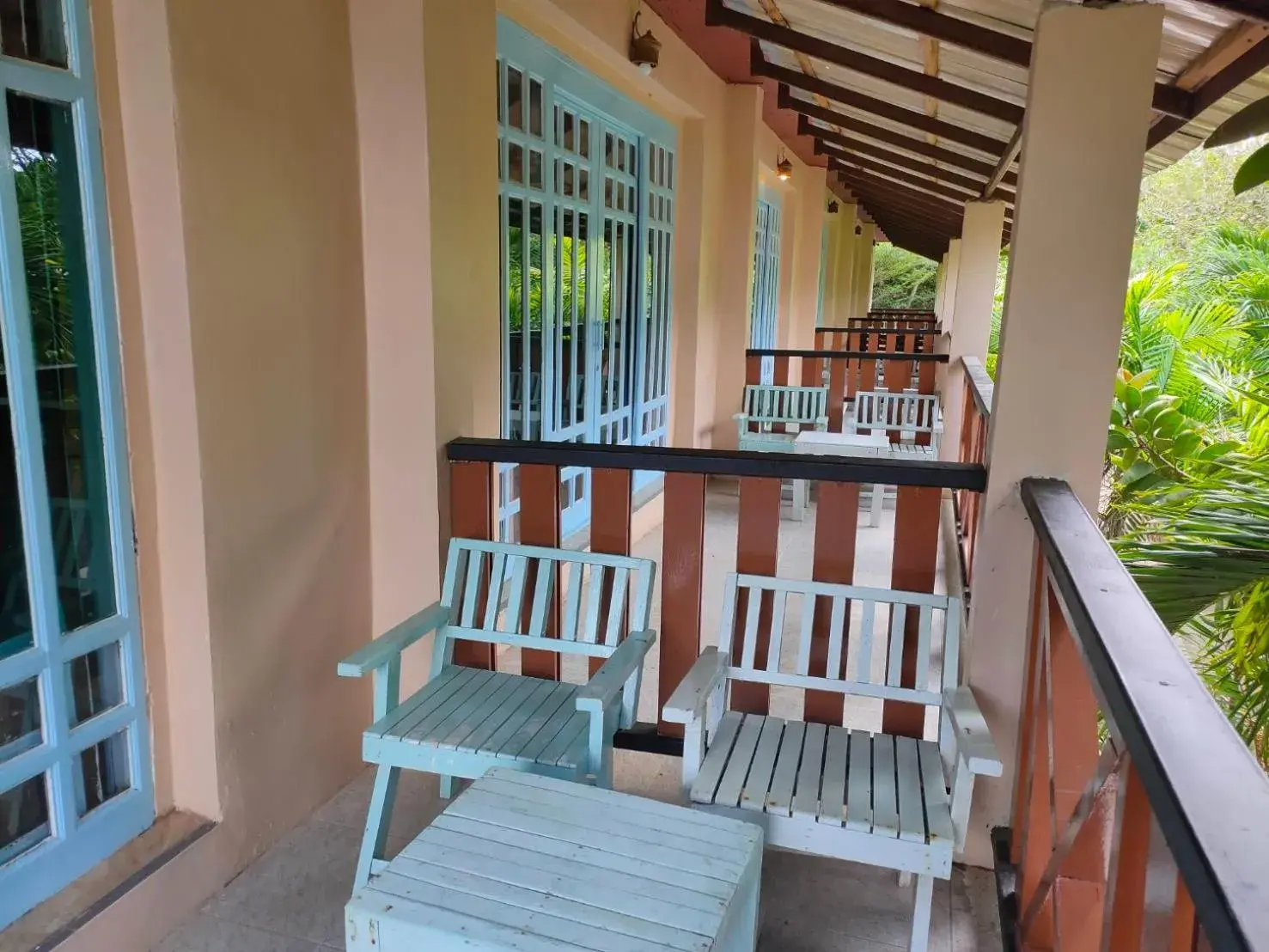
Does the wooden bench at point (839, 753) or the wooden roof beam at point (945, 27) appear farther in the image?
the wooden roof beam at point (945, 27)

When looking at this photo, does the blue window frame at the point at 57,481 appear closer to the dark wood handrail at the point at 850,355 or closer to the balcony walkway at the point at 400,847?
the balcony walkway at the point at 400,847

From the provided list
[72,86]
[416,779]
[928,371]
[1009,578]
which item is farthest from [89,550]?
[928,371]

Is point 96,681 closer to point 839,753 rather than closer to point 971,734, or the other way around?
point 839,753

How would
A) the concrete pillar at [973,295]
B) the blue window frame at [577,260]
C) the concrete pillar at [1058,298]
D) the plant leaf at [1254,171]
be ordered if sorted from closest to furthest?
1. the plant leaf at [1254,171]
2. the concrete pillar at [1058,298]
3. the blue window frame at [577,260]
4. the concrete pillar at [973,295]

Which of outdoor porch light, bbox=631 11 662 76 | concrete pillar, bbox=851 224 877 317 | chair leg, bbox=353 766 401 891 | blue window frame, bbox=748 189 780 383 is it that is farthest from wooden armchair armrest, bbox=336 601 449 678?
concrete pillar, bbox=851 224 877 317

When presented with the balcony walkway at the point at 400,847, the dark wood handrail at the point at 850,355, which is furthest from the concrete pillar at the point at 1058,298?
the dark wood handrail at the point at 850,355

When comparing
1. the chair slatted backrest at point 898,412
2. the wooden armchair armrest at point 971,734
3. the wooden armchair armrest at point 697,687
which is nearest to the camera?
the wooden armchair armrest at point 971,734

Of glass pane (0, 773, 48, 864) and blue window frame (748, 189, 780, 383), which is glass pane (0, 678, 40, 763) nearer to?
glass pane (0, 773, 48, 864)

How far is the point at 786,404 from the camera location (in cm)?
639

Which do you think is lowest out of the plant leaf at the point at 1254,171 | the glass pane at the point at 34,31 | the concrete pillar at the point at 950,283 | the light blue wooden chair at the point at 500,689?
the light blue wooden chair at the point at 500,689

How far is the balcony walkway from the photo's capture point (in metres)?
1.99

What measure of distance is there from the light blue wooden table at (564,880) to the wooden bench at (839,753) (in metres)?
0.24

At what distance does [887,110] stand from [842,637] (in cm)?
442

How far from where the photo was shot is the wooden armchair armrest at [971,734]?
1627 millimetres
